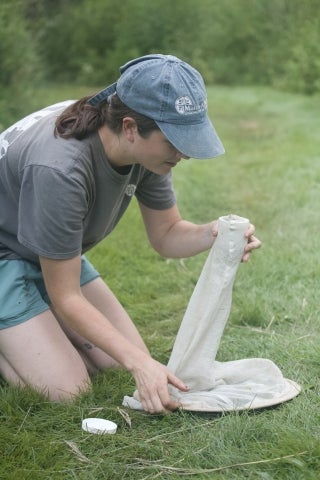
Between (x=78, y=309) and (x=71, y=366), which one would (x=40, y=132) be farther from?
(x=71, y=366)

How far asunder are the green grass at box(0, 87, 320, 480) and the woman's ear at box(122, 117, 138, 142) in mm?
929

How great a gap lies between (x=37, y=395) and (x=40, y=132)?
→ 0.91 metres

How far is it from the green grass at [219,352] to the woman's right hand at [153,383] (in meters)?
0.12

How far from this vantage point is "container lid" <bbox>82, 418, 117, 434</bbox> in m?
2.58

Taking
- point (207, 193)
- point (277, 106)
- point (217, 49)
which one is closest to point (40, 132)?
point (207, 193)

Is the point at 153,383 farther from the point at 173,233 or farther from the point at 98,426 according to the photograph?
the point at 173,233

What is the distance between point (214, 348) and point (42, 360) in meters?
0.61

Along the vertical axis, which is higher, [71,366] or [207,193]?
[71,366]

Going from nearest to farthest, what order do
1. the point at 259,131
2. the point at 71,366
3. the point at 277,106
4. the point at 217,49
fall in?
the point at 71,366 → the point at 259,131 → the point at 277,106 → the point at 217,49

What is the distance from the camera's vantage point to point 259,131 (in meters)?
8.99

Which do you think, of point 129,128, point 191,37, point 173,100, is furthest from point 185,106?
point 191,37

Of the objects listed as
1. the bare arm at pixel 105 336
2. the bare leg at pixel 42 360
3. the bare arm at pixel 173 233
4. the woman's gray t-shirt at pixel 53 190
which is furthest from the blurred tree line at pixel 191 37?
the bare arm at pixel 105 336

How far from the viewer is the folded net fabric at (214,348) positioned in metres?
2.67

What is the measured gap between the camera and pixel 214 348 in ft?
9.13
